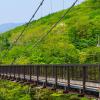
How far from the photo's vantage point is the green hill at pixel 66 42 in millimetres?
112688

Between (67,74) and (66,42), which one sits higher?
(66,42)

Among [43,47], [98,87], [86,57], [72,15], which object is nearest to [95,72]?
[98,87]

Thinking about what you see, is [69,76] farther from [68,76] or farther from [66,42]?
[66,42]

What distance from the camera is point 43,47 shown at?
426 ft

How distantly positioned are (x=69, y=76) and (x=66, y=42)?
93.6m

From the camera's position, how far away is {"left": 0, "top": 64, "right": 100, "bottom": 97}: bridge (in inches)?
1335

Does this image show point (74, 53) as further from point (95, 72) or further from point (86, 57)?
point (95, 72)

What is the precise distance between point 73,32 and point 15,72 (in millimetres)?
76804

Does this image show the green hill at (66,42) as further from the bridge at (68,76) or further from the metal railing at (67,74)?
the bridge at (68,76)

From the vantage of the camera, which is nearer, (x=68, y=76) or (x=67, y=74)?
(x=68, y=76)

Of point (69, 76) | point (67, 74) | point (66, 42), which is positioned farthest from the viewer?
point (66, 42)

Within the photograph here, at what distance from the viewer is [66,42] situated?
13425 centimetres

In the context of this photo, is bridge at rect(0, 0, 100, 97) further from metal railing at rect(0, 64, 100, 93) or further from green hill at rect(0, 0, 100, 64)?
green hill at rect(0, 0, 100, 64)

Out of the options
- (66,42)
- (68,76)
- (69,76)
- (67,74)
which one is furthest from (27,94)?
(69,76)
